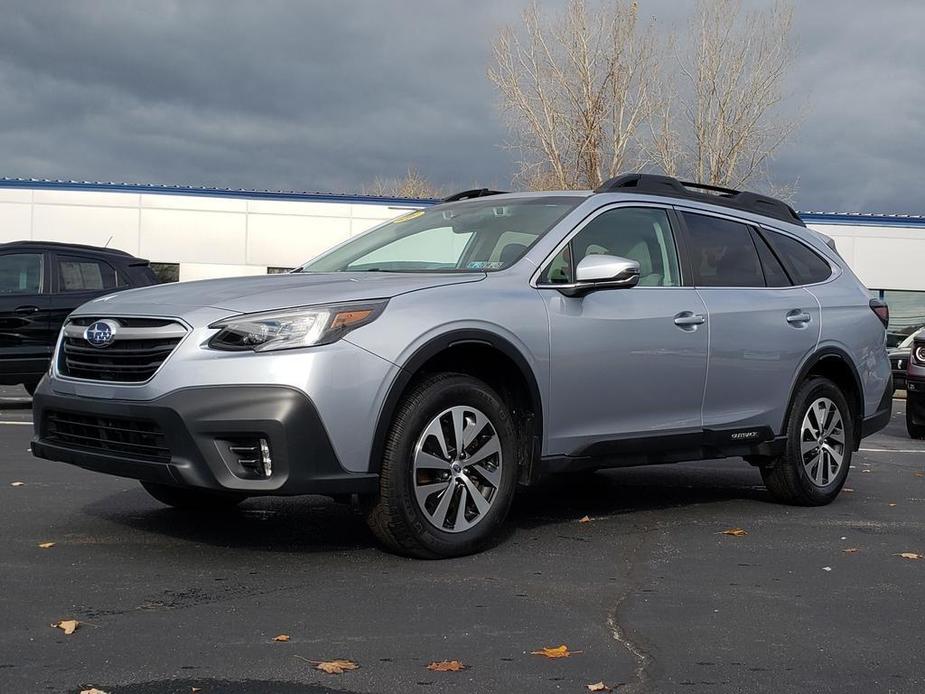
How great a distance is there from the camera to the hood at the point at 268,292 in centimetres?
495

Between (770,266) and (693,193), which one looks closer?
(693,193)

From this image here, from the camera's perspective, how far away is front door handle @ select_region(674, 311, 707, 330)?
20.4ft

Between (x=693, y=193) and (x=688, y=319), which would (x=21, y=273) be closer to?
(x=693, y=193)

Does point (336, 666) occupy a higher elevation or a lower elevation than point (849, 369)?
lower

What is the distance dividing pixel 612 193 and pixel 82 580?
11.0 feet

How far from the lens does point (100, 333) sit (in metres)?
5.13

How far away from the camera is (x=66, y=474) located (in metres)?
7.74

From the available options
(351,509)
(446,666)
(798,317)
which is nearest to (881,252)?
(798,317)

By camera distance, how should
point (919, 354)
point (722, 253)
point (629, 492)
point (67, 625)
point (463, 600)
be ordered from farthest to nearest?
point (919, 354) → point (629, 492) → point (722, 253) → point (463, 600) → point (67, 625)

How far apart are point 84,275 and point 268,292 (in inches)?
328

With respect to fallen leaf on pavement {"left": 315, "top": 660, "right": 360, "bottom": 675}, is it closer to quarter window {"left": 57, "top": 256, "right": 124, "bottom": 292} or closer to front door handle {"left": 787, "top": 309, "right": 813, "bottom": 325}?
front door handle {"left": 787, "top": 309, "right": 813, "bottom": 325}

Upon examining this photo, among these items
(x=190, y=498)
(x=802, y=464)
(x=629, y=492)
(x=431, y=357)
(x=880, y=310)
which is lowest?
(x=629, y=492)

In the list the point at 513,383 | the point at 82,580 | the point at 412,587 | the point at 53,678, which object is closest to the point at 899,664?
the point at 412,587

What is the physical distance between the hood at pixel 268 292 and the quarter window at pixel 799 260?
2.60 metres
